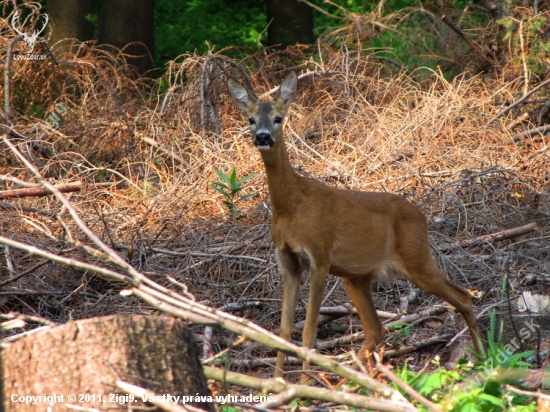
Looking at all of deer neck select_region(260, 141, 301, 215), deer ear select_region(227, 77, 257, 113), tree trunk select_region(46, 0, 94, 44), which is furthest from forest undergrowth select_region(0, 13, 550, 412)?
deer ear select_region(227, 77, 257, 113)

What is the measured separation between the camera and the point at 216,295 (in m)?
6.56

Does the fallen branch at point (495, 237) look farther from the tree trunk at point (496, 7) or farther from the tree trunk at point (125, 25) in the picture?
the tree trunk at point (125, 25)

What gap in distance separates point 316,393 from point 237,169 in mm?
5429

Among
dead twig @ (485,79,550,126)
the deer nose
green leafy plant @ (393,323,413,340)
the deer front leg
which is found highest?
dead twig @ (485,79,550,126)

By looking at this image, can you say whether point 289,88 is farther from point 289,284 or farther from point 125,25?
point 125,25

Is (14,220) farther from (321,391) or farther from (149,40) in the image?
(149,40)

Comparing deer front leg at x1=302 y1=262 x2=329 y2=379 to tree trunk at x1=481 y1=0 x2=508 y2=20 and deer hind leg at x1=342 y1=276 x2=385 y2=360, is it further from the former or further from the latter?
tree trunk at x1=481 y1=0 x2=508 y2=20

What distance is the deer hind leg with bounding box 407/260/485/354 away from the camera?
563 centimetres

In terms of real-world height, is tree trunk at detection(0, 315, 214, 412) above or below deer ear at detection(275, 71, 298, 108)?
below

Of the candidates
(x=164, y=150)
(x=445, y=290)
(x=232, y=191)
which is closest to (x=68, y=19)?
(x=164, y=150)

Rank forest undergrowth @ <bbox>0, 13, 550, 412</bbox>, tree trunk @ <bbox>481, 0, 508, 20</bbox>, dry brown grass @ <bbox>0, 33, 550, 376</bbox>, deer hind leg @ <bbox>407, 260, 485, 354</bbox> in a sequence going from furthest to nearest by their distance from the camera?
tree trunk @ <bbox>481, 0, 508, 20</bbox>, dry brown grass @ <bbox>0, 33, 550, 376</bbox>, forest undergrowth @ <bbox>0, 13, 550, 412</bbox>, deer hind leg @ <bbox>407, 260, 485, 354</bbox>

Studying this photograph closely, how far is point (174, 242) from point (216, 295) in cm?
114

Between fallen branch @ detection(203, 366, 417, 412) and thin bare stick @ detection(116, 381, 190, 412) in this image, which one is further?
fallen branch @ detection(203, 366, 417, 412)

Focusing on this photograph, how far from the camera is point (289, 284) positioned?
18.3 feet
